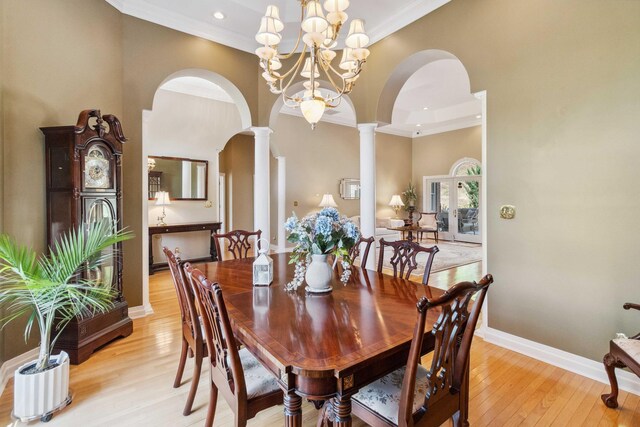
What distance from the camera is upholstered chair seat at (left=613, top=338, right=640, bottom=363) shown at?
1728mm

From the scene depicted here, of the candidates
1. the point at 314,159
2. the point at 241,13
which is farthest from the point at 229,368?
the point at 314,159

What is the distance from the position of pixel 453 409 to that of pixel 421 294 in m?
0.60

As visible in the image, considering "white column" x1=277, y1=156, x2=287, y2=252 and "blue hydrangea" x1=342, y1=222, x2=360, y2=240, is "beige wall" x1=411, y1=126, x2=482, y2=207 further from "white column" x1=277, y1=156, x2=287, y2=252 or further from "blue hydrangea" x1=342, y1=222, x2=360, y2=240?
"blue hydrangea" x1=342, y1=222, x2=360, y2=240

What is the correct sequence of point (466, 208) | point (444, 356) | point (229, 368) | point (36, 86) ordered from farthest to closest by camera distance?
point (466, 208)
point (36, 86)
point (229, 368)
point (444, 356)

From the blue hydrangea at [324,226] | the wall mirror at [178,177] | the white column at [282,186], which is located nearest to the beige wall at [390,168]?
the white column at [282,186]

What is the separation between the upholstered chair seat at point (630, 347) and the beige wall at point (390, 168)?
7.53m

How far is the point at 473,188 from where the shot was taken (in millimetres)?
8984

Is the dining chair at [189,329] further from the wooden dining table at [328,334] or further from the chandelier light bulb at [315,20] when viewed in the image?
the chandelier light bulb at [315,20]

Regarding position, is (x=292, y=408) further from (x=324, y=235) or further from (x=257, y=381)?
(x=324, y=235)

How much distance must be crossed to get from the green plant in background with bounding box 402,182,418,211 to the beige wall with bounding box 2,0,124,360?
8658mm

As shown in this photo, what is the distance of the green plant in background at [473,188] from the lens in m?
8.86

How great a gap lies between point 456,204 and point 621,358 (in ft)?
26.2

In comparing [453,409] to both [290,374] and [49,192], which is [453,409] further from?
[49,192]

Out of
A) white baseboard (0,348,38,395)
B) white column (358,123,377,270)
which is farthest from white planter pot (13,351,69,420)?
white column (358,123,377,270)
